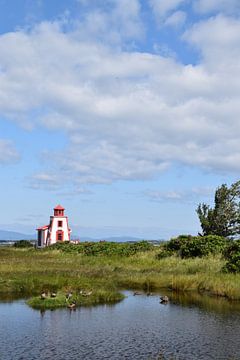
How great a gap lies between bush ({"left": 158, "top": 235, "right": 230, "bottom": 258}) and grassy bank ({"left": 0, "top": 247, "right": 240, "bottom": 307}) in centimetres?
170

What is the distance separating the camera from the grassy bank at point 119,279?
119 ft

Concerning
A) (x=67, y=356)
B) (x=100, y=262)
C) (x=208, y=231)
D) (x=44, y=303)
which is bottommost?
(x=67, y=356)

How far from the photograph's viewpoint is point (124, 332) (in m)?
25.2

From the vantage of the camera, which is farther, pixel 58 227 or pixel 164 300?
pixel 58 227

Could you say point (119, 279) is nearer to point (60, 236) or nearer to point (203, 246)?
point (203, 246)

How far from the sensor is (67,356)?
20.6 m

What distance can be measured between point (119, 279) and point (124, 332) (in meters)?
19.3

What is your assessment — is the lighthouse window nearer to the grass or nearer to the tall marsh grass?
the tall marsh grass

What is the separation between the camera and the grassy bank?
36.4 meters

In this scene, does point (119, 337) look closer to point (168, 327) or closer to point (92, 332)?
point (92, 332)

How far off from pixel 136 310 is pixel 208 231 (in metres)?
43.8

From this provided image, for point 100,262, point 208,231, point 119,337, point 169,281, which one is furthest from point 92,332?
point 208,231

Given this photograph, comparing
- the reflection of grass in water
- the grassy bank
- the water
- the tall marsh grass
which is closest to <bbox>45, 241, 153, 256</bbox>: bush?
the tall marsh grass

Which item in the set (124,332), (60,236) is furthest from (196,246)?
(60,236)
